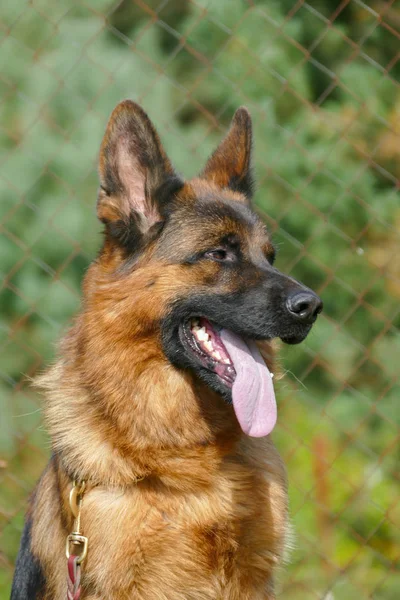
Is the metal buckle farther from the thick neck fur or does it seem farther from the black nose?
the black nose

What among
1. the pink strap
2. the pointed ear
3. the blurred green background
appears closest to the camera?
the pink strap

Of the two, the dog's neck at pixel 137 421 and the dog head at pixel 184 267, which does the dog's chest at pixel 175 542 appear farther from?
the dog head at pixel 184 267

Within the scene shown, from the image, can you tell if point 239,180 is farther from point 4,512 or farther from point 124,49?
point 4,512

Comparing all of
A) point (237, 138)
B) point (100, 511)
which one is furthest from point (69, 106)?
point (100, 511)

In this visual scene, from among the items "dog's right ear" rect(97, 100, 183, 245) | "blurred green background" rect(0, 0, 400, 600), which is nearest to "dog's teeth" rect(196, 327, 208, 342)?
"dog's right ear" rect(97, 100, 183, 245)

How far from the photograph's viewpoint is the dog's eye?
318cm

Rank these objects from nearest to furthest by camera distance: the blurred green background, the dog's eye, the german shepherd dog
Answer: the german shepherd dog, the dog's eye, the blurred green background

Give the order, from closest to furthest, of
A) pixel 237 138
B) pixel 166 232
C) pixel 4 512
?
pixel 166 232, pixel 237 138, pixel 4 512

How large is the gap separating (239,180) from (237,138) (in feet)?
0.62

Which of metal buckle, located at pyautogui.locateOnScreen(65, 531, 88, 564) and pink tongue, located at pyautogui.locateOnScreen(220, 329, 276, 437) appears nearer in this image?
metal buckle, located at pyautogui.locateOnScreen(65, 531, 88, 564)

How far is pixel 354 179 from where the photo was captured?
198 inches

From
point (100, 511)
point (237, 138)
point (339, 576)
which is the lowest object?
point (339, 576)

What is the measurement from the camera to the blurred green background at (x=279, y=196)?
4758 mm

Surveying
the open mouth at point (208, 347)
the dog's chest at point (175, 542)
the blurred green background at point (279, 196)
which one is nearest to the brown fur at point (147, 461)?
the dog's chest at point (175, 542)
